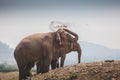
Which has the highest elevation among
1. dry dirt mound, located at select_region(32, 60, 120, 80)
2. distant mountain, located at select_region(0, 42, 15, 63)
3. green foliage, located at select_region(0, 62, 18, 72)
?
dry dirt mound, located at select_region(32, 60, 120, 80)

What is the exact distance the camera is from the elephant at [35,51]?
A: 7.68 m

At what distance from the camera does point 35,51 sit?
7.73 m

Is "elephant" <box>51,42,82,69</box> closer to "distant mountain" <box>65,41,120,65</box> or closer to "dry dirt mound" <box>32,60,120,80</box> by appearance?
"distant mountain" <box>65,41,120,65</box>

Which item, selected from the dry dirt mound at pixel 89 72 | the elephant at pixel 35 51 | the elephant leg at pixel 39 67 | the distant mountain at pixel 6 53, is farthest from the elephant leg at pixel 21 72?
the distant mountain at pixel 6 53

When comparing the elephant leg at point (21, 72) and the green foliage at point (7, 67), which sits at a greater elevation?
the elephant leg at point (21, 72)

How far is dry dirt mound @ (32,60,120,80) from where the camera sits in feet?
20.4

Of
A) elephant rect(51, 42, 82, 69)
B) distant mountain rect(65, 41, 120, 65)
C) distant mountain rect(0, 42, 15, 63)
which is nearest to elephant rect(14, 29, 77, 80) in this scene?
elephant rect(51, 42, 82, 69)

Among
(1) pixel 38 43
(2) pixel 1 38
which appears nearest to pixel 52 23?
(2) pixel 1 38

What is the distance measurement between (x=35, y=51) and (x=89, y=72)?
154 centimetres

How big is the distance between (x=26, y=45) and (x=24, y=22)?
2.99 meters

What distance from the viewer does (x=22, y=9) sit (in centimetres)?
1086

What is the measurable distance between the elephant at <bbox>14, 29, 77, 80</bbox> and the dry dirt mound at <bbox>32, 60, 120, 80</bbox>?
78 centimetres

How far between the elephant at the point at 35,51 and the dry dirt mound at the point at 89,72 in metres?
0.78

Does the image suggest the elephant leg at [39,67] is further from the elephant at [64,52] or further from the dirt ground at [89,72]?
the dirt ground at [89,72]
